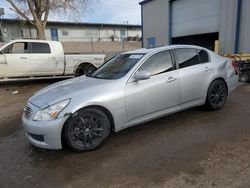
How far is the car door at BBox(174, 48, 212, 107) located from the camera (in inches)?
185

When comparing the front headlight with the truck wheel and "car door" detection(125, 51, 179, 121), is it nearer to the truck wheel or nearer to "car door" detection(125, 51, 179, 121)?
"car door" detection(125, 51, 179, 121)

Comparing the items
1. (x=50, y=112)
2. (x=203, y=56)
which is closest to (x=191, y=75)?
(x=203, y=56)

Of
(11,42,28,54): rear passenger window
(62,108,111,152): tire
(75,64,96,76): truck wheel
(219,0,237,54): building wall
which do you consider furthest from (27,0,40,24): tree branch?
(62,108,111,152): tire

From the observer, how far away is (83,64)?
10.8 m

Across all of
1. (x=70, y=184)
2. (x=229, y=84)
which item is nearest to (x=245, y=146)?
(x=229, y=84)

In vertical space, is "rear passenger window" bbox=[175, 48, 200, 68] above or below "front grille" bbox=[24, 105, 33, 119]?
above

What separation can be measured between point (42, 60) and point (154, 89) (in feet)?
23.0

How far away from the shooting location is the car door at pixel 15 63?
9422 mm

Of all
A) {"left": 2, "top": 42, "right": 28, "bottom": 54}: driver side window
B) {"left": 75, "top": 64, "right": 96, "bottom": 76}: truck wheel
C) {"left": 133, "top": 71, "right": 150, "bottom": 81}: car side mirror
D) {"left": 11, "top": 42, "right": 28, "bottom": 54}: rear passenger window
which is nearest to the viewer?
{"left": 133, "top": 71, "right": 150, "bottom": 81}: car side mirror

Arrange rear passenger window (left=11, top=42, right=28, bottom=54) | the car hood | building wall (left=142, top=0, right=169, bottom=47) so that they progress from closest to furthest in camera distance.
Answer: the car hood
rear passenger window (left=11, top=42, right=28, bottom=54)
building wall (left=142, top=0, right=169, bottom=47)

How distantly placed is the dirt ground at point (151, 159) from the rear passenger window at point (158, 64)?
3.62ft

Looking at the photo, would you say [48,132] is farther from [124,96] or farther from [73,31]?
[73,31]

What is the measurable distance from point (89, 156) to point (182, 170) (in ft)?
4.60

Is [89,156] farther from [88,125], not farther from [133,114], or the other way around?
[133,114]
